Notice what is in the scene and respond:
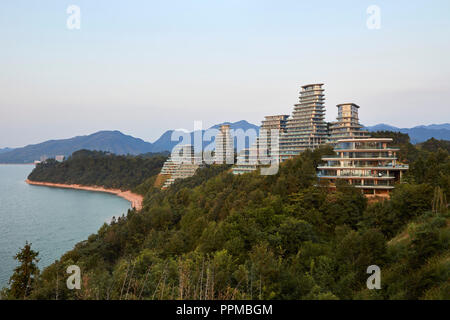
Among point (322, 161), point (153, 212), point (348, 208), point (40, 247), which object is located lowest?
point (40, 247)

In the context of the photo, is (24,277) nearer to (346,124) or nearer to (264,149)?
(264,149)

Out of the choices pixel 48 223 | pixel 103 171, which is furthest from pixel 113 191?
pixel 48 223

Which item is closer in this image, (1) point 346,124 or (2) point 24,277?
(2) point 24,277

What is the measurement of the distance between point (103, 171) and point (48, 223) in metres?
42.4

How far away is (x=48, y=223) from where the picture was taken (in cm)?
3228

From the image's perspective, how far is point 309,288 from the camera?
26.1ft

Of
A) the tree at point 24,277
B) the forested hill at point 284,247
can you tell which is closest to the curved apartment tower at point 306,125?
the forested hill at point 284,247

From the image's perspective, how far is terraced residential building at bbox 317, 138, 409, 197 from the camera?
62.3 ft

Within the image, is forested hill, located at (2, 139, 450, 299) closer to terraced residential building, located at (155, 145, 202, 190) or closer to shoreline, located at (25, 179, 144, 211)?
terraced residential building, located at (155, 145, 202, 190)

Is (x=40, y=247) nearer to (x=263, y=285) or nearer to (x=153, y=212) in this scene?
(x=153, y=212)

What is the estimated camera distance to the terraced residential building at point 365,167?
62.3 feet
